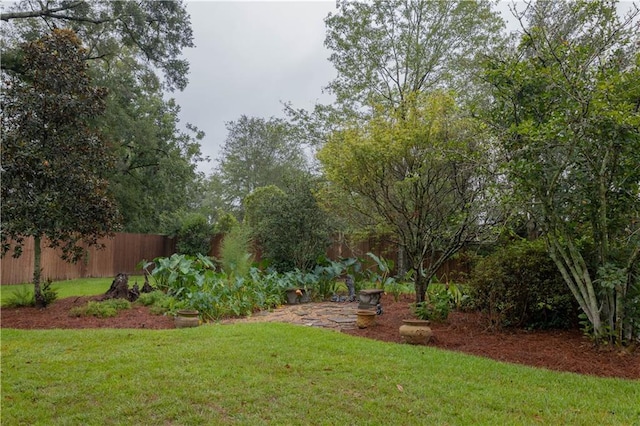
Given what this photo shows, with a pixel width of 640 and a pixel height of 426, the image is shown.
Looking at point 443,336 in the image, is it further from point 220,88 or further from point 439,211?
point 220,88

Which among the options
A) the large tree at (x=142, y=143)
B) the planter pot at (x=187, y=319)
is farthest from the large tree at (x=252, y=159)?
the planter pot at (x=187, y=319)

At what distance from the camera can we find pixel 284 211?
33.3 ft

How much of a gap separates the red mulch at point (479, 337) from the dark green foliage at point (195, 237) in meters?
8.65

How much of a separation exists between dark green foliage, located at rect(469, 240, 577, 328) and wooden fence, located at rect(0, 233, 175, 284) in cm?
975

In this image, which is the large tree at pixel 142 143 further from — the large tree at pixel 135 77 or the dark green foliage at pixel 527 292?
the dark green foliage at pixel 527 292

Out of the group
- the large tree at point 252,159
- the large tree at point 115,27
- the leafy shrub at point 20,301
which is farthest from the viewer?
the large tree at point 252,159

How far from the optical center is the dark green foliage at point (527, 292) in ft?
18.5

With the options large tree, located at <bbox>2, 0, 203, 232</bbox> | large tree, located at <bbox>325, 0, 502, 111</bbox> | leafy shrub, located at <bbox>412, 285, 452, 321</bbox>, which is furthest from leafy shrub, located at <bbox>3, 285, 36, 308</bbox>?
large tree, located at <bbox>325, 0, 502, 111</bbox>

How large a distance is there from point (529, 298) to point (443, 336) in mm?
1375

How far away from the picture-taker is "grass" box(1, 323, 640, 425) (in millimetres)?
2854

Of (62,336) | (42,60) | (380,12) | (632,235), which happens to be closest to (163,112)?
(380,12)

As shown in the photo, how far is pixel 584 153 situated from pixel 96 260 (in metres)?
14.5

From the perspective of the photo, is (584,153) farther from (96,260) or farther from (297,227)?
(96,260)

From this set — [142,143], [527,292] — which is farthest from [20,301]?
[142,143]
